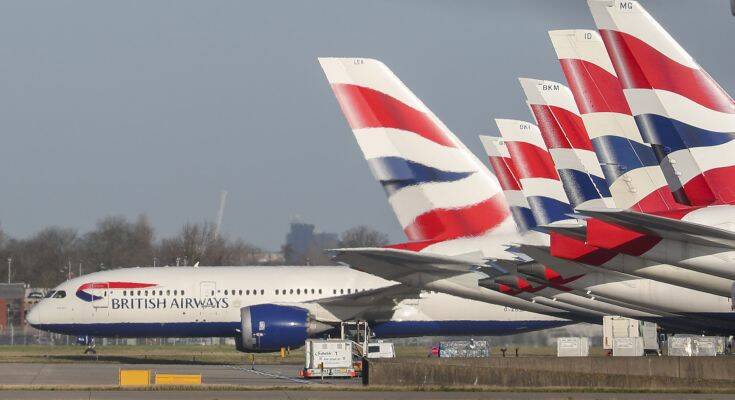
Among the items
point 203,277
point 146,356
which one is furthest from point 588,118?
point 146,356

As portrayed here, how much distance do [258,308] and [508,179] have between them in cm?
2067

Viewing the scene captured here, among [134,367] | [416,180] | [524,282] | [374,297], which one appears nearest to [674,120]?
[416,180]

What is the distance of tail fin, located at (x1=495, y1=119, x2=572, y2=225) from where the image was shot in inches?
1385

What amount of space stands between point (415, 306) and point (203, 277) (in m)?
9.55

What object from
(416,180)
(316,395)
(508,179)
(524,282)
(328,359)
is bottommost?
(316,395)

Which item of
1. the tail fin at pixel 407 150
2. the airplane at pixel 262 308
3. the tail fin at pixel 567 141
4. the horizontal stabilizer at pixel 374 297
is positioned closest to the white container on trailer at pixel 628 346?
the airplane at pixel 262 308

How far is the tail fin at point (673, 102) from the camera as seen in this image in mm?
24469

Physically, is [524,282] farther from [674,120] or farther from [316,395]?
[674,120]

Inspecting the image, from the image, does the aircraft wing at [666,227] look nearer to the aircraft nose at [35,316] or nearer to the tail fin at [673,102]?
the tail fin at [673,102]

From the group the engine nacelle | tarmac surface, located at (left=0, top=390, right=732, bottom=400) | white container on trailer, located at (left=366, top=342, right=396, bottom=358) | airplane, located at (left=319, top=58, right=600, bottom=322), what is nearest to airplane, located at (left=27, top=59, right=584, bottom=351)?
the engine nacelle

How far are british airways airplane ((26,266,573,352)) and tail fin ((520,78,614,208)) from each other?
82.4 ft

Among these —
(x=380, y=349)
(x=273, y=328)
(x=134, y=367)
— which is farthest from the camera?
(x=273, y=328)

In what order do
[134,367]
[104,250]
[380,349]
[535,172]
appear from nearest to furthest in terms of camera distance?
1. [535,172]
2. [380,349]
3. [134,367]
4. [104,250]

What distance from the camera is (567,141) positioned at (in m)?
30.9
